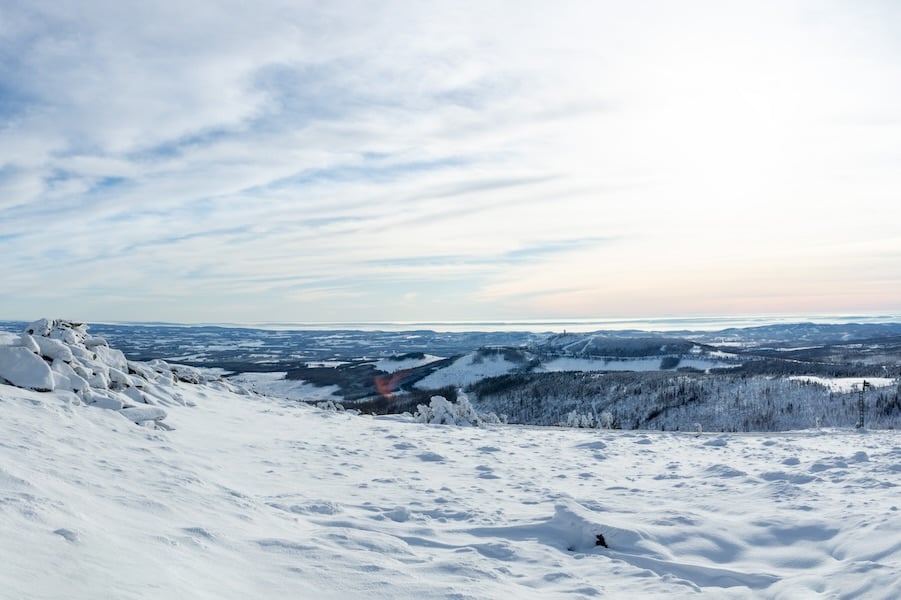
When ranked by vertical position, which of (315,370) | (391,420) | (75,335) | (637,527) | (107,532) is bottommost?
(315,370)

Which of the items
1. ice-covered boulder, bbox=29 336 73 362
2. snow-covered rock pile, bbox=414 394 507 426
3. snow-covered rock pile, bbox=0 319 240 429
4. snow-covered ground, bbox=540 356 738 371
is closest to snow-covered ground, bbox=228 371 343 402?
snow-covered ground, bbox=540 356 738 371

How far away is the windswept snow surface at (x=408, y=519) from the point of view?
5277 mm

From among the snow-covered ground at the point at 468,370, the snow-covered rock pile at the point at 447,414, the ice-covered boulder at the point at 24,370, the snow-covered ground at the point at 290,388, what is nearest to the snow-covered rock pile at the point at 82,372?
the ice-covered boulder at the point at 24,370

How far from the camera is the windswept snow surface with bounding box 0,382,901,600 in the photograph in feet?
17.3

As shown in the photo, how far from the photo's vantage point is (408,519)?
27.2 feet

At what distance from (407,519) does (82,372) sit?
1076 centimetres

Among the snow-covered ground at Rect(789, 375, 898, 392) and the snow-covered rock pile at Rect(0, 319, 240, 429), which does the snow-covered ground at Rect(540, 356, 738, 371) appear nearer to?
the snow-covered ground at Rect(789, 375, 898, 392)

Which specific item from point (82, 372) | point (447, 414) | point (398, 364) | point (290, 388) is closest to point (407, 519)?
point (82, 372)

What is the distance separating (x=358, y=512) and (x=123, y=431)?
555 centimetres

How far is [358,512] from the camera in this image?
8500 millimetres

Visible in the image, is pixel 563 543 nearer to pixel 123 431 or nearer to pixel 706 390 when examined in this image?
pixel 123 431

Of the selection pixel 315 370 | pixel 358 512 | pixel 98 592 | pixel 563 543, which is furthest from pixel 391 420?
pixel 315 370

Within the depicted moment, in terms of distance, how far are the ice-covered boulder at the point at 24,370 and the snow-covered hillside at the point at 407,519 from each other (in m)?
0.32

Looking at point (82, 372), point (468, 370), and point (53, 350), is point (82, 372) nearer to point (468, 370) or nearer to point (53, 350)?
point (53, 350)
